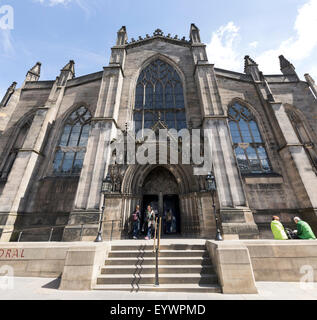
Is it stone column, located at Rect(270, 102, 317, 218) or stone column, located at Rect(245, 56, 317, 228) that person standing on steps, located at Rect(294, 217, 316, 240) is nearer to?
stone column, located at Rect(245, 56, 317, 228)

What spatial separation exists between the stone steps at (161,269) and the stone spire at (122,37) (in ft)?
60.2

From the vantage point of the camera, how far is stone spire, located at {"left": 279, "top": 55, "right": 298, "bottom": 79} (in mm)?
15514

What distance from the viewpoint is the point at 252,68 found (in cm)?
1492

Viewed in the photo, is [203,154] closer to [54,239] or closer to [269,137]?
[269,137]

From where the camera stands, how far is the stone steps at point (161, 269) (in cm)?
397

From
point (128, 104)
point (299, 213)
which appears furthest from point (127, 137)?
point (299, 213)

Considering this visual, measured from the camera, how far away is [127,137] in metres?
9.98

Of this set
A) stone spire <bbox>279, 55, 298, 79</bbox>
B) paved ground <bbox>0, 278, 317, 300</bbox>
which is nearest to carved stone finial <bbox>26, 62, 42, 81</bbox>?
paved ground <bbox>0, 278, 317, 300</bbox>

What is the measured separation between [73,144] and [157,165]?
7.56m

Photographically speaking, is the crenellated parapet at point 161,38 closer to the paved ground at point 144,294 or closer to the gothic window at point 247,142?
the gothic window at point 247,142

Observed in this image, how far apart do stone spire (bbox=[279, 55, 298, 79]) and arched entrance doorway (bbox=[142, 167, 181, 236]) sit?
17113mm

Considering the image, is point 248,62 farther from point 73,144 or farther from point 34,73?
point 34,73

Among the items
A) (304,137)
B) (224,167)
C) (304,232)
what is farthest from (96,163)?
(304,137)

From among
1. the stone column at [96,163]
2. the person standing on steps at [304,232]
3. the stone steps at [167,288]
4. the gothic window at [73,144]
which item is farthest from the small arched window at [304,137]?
the gothic window at [73,144]
